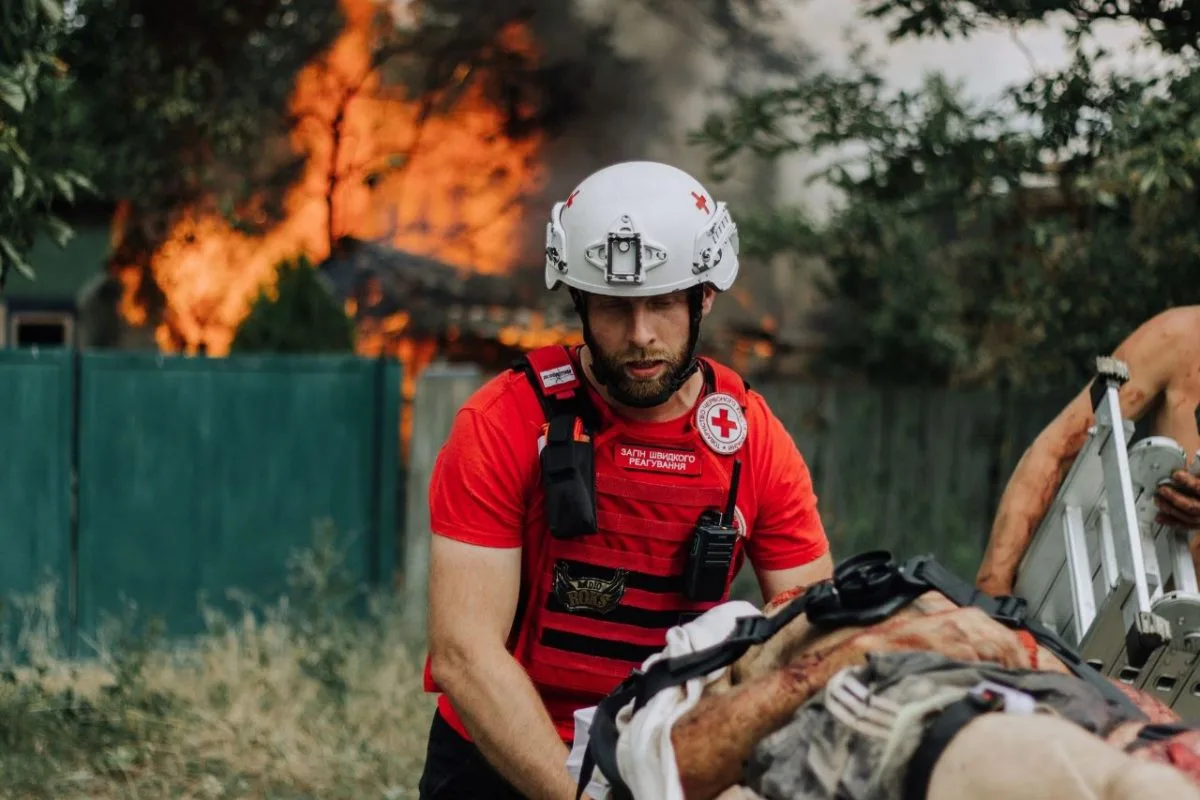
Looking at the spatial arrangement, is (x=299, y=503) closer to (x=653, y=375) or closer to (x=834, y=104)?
(x=834, y=104)

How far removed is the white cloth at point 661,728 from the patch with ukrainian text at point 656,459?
29.1 inches

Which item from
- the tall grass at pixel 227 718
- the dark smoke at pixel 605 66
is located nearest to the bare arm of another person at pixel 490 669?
the tall grass at pixel 227 718

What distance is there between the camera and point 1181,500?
11.6 feet

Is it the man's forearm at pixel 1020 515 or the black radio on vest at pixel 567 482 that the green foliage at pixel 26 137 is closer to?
the black radio on vest at pixel 567 482

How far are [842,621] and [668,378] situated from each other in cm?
98

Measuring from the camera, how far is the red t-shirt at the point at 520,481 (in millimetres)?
2984

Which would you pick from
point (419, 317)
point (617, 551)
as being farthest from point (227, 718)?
point (419, 317)

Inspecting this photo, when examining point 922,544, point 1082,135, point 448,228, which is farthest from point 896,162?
point 448,228

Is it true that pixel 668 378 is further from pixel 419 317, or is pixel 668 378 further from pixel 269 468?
pixel 419 317

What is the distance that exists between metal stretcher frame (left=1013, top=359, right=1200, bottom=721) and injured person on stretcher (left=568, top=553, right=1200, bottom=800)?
36.0 inches

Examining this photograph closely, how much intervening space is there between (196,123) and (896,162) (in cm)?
894

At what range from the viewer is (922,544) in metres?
9.90

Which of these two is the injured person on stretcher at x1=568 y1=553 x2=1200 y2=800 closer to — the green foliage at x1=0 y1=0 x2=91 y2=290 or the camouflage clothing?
the camouflage clothing

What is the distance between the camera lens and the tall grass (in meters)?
5.97
